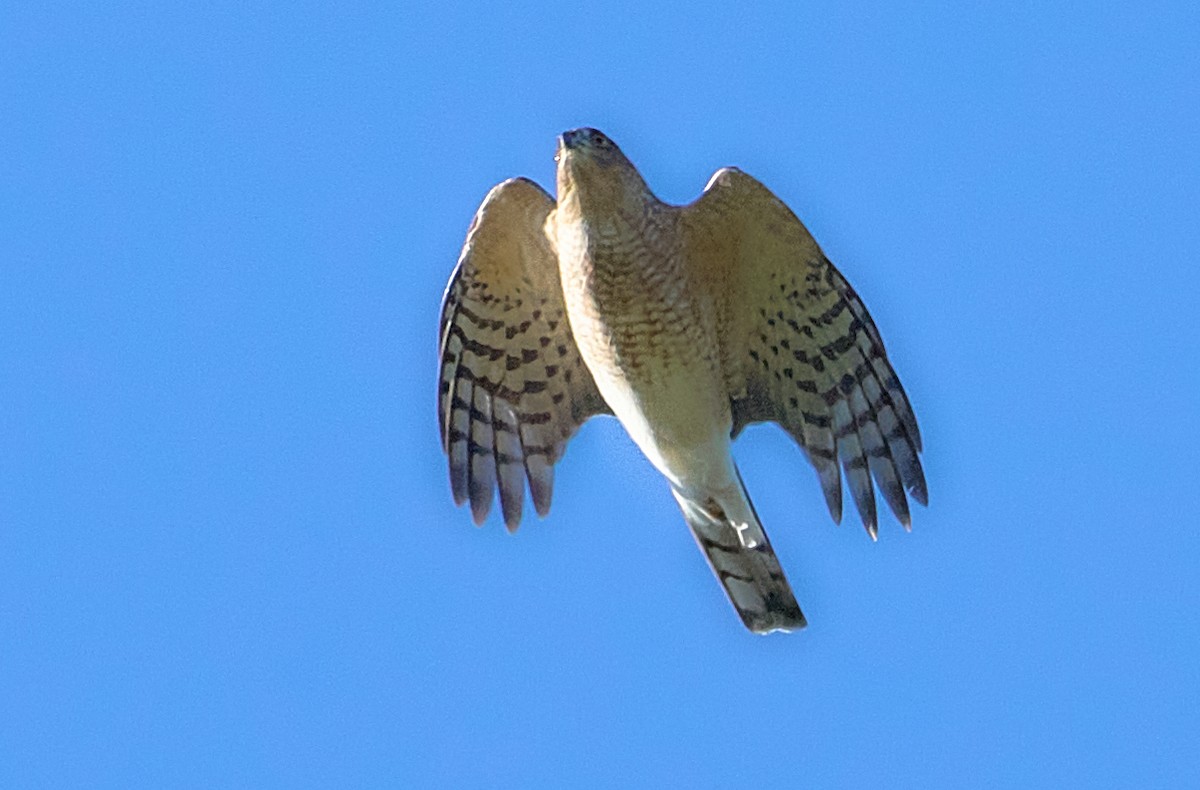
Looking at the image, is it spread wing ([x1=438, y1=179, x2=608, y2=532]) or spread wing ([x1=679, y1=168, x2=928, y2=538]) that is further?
spread wing ([x1=438, y1=179, x2=608, y2=532])

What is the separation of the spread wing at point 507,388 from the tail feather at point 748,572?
0.71 m

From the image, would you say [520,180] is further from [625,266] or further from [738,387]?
[738,387]

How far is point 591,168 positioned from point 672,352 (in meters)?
0.95

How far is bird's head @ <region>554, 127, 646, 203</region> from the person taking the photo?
9.70 metres

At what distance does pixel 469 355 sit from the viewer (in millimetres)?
10641

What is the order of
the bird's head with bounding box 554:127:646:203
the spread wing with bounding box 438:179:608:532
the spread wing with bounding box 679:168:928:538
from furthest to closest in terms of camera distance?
the spread wing with bounding box 438:179:608:532, the spread wing with bounding box 679:168:928:538, the bird's head with bounding box 554:127:646:203

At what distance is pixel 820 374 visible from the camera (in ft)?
34.5

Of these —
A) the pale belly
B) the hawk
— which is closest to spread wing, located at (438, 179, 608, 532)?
the hawk

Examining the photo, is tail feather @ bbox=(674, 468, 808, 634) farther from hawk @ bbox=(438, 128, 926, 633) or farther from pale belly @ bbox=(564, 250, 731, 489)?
pale belly @ bbox=(564, 250, 731, 489)

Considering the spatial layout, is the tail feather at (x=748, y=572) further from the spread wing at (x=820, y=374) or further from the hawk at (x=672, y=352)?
the spread wing at (x=820, y=374)

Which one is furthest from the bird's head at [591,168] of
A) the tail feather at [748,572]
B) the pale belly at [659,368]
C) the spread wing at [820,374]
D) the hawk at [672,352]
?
the tail feather at [748,572]

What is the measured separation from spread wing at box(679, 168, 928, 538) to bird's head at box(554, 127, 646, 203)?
0.73 m

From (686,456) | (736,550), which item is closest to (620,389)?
(686,456)

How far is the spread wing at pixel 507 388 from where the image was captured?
10.5 metres
